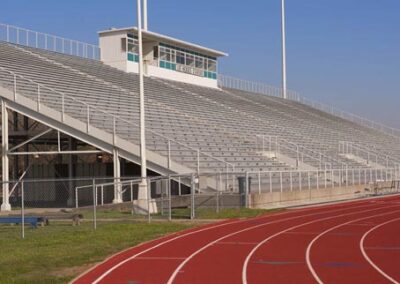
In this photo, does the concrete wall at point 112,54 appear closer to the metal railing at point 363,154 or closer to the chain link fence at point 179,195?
the chain link fence at point 179,195

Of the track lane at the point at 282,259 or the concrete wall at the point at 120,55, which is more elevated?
the concrete wall at the point at 120,55

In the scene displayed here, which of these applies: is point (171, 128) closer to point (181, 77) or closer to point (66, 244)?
point (181, 77)

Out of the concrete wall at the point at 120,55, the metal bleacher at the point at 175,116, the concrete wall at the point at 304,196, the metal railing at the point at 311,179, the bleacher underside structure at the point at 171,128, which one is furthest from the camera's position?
the concrete wall at the point at 120,55

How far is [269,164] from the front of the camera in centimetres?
3553

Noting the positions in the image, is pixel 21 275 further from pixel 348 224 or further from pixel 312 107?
pixel 312 107

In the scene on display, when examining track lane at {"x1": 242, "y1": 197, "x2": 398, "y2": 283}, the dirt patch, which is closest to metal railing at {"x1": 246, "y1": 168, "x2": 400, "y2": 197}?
track lane at {"x1": 242, "y1": 197, "x2": 398, "y2": 283}

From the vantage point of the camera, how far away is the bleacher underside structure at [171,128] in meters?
29.0

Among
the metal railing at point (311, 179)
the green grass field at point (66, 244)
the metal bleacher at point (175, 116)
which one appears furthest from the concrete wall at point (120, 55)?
the green grass field at point (66, 244)

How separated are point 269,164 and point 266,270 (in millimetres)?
24441

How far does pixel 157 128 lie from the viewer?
1313 inches

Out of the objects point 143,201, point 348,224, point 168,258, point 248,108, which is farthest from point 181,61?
point 168,258

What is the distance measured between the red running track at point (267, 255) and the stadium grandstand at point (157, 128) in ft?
22.3

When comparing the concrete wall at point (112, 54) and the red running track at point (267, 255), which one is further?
the concrete wall at point (112, 54)

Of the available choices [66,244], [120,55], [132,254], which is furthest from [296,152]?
[132,254]
